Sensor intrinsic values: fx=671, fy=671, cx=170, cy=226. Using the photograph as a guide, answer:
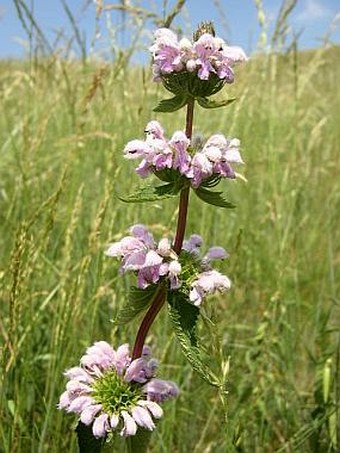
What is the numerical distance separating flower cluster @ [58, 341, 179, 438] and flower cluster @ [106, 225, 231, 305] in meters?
0.12

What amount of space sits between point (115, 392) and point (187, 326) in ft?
0.50

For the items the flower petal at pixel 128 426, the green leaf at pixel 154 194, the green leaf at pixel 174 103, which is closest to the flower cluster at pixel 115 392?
the flower petal at pixel 128 426

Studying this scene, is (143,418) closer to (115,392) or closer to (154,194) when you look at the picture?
(115,392)

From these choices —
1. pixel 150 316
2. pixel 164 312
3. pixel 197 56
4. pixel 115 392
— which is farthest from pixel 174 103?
pixel 164 312

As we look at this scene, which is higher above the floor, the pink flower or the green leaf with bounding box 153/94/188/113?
the green leaf with bounding box 153/94/188/113

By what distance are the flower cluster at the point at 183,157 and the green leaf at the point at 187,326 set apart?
0.16m

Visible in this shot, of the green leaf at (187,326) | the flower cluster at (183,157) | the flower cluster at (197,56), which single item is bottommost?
the green leaf at (187,326)

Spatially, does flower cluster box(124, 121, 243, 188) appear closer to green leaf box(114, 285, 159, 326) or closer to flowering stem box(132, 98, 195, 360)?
flowering stem box(132, 98, 195, 360)

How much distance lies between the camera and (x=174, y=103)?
971 mm

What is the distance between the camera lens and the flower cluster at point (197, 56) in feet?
2.93

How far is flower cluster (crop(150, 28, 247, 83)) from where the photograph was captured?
0.89m

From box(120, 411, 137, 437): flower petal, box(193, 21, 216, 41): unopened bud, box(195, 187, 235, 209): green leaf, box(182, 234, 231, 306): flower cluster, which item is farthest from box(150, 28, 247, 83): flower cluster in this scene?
box(120, 411, 137, 437): flower petal

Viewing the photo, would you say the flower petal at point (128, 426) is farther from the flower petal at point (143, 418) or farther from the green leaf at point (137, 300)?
the green leaf at point (137, 300)

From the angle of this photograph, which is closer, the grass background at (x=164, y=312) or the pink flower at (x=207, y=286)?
the pink flower at (x=207, y=286)
